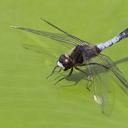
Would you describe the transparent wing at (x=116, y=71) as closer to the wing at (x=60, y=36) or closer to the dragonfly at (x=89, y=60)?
the dragonfly at (x=89, y=60)

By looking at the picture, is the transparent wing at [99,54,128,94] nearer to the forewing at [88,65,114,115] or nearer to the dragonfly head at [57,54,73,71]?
the forewing at [88,65,114,115]

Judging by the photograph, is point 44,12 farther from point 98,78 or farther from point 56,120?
point 56,120

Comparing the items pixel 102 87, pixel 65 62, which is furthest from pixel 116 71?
pixel 65 62

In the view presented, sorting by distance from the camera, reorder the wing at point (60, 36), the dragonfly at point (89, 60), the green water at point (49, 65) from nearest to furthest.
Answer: the green water at point (49, 65) < the dragonfly at point (89, 60) < the wing at point (60, 36)

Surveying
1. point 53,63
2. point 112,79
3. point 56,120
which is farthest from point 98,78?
point 56,120

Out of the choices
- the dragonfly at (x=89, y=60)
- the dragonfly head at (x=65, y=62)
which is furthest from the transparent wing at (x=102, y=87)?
the dragonfly head at (x=65, y=62)
